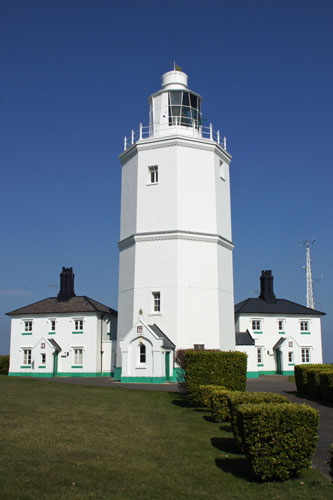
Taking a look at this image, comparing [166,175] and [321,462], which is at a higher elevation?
[166,175]

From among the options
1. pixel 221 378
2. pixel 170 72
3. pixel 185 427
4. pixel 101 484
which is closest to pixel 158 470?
pixel 101 484

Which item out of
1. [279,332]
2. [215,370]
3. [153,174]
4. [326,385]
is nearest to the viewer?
[215,370]

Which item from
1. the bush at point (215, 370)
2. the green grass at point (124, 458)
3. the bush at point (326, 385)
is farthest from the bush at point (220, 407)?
the bush at point (326, 385)

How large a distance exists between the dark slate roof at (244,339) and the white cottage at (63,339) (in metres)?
10.2

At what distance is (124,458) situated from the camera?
9.55 meters

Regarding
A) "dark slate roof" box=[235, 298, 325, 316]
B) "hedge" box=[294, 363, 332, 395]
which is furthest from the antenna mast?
"hedge" box=[294, 363, 332, 395]

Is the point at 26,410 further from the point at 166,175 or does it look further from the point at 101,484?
the point at 166,175

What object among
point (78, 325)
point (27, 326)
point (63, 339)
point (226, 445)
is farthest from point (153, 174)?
point (226, 445)

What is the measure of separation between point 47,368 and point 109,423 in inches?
1105

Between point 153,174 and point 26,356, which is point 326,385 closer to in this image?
point 153,174

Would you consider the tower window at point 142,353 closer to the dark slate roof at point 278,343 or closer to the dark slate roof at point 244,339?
the dark slate roof at point 244,339

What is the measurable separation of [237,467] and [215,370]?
30.6ft

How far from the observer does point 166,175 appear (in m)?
33.0

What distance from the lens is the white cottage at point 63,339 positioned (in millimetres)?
39938
